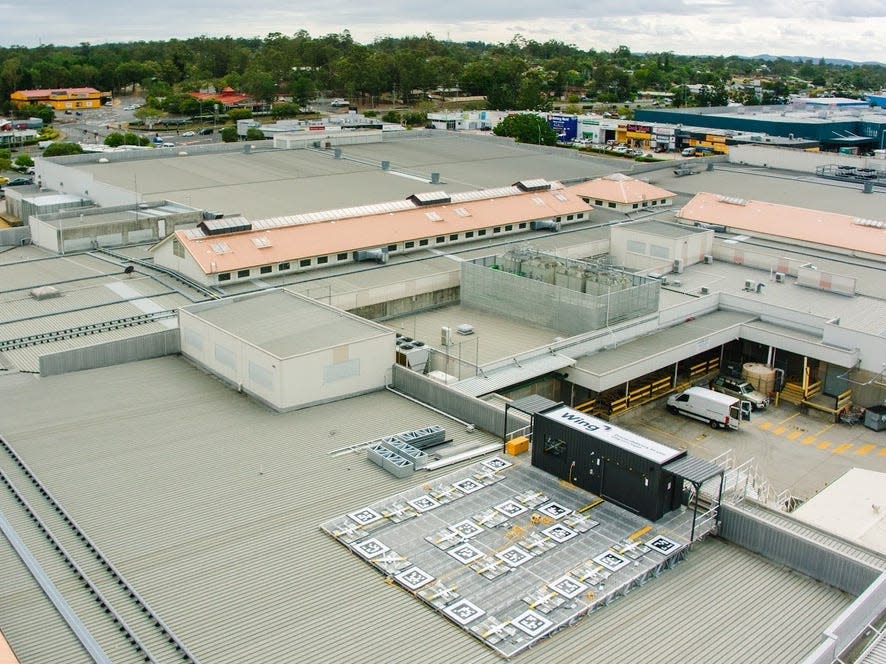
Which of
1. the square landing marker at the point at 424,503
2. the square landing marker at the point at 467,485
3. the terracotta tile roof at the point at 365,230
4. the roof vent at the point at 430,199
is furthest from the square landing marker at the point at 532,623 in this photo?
the roof vent at the point at 430,199

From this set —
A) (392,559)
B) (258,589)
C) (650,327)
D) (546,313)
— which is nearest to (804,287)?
(650,327)

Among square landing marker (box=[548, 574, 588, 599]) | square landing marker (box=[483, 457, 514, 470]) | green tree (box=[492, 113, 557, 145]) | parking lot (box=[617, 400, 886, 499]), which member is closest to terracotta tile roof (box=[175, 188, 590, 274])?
parking lot (box=[617, 400, 886, 499])

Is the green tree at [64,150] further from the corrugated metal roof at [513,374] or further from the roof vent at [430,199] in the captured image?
the corrugated metal roof at [513,374]

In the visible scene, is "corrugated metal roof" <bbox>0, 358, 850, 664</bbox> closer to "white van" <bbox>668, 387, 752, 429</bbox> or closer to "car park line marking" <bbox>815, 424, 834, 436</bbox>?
"white van" <bbox>668, 387, 752, 429</bbox>

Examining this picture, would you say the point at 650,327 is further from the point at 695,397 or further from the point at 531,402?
the point at 531,402

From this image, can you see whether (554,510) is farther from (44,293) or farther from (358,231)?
(44,293)
